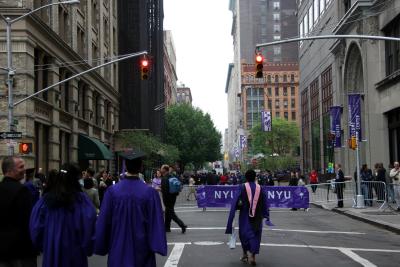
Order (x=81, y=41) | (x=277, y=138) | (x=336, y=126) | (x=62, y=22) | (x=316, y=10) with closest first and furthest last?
(x=62, y=22) → (x=81, y=41) → (x=336, y=126) → (x=316, y=10) → (x=277, y=138)

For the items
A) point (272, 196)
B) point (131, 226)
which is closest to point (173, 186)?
point (272, 196)

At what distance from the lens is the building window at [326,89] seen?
167 feet

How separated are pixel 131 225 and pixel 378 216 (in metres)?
15.9

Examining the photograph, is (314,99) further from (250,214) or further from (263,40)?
(263,40)

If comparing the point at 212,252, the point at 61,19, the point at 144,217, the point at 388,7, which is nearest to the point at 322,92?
the point at 388,7

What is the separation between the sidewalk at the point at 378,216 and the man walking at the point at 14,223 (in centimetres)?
1243

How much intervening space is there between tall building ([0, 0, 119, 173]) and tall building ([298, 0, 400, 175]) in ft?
56.2

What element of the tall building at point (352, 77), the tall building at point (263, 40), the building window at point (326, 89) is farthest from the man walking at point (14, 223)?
the tall building at point (263, 40)

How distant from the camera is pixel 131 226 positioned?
593 cm

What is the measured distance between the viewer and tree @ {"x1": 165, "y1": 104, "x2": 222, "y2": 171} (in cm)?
8438

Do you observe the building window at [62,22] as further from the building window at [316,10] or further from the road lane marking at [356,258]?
the building window at [316,10]

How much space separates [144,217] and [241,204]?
17.3ft

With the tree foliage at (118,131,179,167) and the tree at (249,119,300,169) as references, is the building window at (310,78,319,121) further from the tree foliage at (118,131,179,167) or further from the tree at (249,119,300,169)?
the tree at (249,119,300,169)

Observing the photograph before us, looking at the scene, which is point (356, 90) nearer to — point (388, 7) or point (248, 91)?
point (388, 7)
